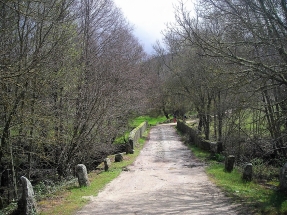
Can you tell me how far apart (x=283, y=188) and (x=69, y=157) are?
378 inches

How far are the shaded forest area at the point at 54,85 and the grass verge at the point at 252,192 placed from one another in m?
6.15

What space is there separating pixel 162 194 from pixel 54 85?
6331mm

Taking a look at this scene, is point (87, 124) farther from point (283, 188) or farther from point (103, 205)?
point (283, 188)

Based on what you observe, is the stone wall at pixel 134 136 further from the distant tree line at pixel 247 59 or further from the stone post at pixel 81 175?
the stone post at pixel 81 175

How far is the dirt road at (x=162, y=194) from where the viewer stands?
764 centimetres

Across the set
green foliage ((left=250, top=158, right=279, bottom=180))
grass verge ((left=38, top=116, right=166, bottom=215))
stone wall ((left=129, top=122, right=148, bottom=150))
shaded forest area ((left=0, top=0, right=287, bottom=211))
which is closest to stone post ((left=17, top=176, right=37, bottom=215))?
grass verge ((left=38, top=116, right=166, bottom=215))

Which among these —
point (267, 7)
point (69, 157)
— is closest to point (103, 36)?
point (69, 157)

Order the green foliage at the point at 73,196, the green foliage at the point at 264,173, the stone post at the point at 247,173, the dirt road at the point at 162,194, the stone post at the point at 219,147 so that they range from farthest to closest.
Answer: the stone post at the point at 219,147 < the green foliage at the point at 264,173 < the stone post at the point at 247,173 < the green foliage at the point at 73,196 < the dirt road at the point at 162,194

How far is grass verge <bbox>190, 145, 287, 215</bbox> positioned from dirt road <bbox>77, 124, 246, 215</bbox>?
34cm

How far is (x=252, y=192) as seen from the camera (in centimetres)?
915

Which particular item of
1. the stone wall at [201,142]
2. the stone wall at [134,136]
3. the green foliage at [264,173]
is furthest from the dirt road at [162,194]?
the stone wall at [134,136]

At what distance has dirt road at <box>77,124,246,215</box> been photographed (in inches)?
301

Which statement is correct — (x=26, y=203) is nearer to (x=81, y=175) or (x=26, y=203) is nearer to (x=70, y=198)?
(x=70, y=198)

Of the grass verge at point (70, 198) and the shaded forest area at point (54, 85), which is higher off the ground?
the shaded forest area at point (54, 85)
